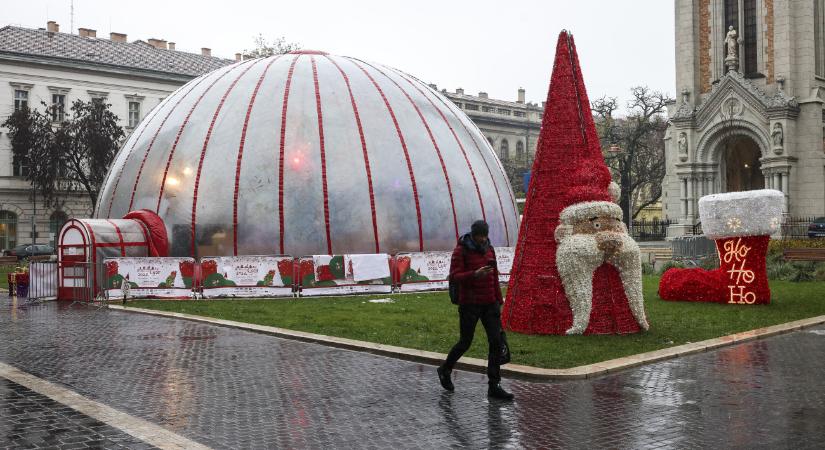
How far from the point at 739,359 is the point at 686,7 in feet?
133

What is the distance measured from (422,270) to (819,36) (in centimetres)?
3395

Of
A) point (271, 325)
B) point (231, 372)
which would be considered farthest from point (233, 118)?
point (231, 372)

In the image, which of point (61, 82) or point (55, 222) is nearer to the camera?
point (55, 222)

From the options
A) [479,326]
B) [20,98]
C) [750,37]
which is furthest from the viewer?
[20,98]

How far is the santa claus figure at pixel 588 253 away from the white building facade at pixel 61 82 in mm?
47797

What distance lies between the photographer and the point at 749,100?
43.3 m

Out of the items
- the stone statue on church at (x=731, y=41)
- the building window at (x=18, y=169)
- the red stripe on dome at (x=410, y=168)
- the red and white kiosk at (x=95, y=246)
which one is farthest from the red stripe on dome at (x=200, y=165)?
the building window at (x=18, y=169)

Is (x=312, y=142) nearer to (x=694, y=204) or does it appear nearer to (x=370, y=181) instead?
(x=370, y=181)

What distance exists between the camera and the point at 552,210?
12.6 meters

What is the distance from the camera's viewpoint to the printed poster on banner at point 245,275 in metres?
20.3

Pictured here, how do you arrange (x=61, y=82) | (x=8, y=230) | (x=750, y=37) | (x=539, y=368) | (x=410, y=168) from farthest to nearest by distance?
(x=61, y=82) < (x=8, y=230) < (x=750, y=37) < (x=410, y=168) < (x=539, y=368)

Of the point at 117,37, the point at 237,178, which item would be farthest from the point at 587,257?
the point at 117,37

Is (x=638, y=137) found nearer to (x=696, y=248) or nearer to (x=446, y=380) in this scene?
(x=696, y=248)

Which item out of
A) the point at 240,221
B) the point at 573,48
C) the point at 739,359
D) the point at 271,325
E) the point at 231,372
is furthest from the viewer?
the point at 240,221
